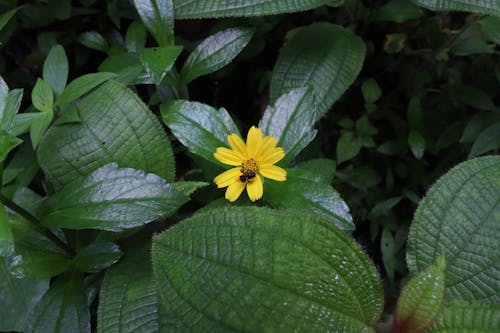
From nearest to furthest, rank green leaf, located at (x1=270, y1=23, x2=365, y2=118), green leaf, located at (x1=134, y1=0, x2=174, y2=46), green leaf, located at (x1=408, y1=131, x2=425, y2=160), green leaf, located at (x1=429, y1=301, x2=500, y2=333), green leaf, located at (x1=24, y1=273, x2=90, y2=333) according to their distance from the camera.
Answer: green leaf, located at (x1=429, y1=301, x2=500, y2=333)
green leaf, located at (x1=24, y1=273, x2=90, y2=333)
green leaf, located at (x1=134, y1=0, x2=174, y2=46)
green leaf, located at (x1=270, y1=23, x2=365, y2=118)
green leaf, located at (x1=408, y1=131, x2=425, y2=160)

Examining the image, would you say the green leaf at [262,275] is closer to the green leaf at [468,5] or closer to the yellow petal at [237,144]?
the yellow petal at [237,144]

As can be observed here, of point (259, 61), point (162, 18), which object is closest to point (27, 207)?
point (162, 18)

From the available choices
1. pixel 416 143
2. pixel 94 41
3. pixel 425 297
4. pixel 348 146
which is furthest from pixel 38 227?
pixel 416 143

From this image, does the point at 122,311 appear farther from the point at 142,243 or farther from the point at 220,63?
the point at 220,63

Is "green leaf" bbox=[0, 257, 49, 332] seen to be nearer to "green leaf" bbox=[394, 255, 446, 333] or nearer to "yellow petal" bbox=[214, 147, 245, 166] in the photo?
"yellow petal" bbox=[214, 147, 245, 166]

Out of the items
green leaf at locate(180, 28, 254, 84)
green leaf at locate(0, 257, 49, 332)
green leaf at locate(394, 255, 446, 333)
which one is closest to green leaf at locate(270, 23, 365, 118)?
green leaf at locate(180, 28, 254, 84)

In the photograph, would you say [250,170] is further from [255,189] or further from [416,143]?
[416,143]
